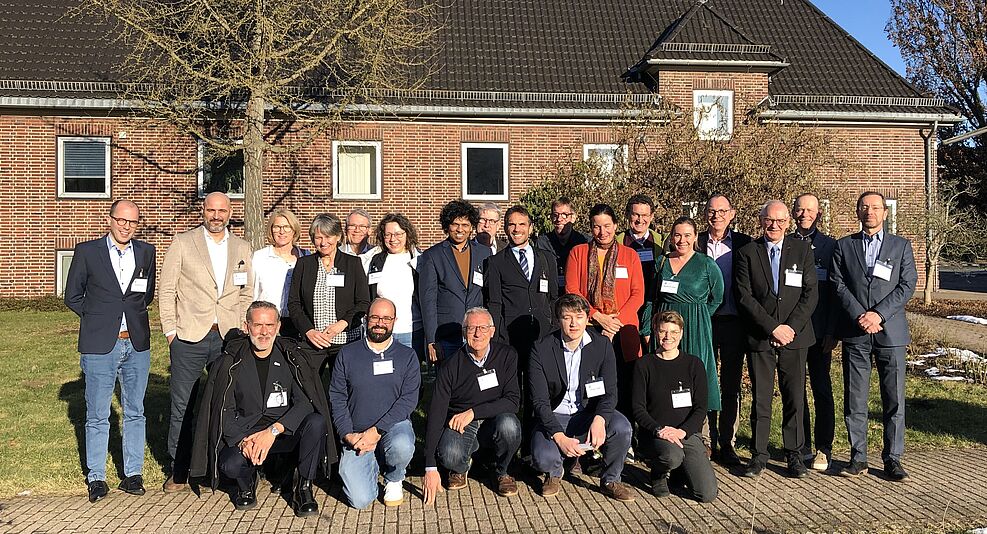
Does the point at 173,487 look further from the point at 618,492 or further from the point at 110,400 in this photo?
the point at 618,492

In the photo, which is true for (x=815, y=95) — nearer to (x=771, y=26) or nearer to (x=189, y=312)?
(x=771, y=26)

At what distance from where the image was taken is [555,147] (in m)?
18.1

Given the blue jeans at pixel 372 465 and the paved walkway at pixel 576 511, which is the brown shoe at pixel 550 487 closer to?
the paved walkway at pixel 576 511

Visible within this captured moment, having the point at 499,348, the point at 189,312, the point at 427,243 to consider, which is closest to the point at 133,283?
the point at 189,312

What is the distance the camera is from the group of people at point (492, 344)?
510 centimetres

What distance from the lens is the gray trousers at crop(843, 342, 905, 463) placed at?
561cm

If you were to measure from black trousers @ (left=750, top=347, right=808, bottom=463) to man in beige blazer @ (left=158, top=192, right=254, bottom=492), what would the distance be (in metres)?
3.83

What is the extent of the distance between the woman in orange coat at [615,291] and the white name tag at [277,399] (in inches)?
88.9

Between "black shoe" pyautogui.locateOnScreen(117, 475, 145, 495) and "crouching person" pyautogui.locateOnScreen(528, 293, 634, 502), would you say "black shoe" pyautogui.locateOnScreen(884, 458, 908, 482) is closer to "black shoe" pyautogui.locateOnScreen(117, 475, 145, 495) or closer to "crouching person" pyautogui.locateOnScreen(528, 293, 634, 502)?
"crouching person" pyautogui.locateOnScreen(528, 293, 634, 502)

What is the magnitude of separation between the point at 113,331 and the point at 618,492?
139 inches

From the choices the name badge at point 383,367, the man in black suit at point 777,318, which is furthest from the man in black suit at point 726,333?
the name badge at point 383,367

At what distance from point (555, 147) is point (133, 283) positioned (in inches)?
537

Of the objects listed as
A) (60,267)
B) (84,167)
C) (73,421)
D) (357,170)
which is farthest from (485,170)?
(73,421)

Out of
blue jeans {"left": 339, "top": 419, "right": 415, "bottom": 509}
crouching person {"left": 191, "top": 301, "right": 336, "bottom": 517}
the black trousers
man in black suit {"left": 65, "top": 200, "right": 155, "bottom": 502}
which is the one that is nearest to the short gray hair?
crouching person {"left": 191, "top": 301, "right": 336, "bottom": 517}
